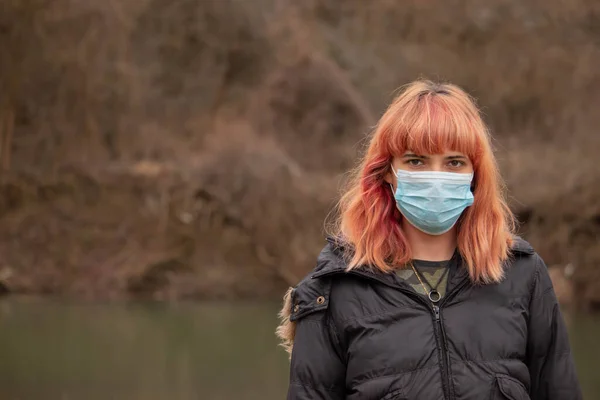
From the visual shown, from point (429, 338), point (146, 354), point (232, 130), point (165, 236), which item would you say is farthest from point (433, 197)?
point (232, 130)

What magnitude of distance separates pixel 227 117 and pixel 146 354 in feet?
32.6

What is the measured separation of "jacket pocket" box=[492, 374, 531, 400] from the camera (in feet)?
6.48

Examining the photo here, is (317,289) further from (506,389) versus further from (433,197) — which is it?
(506,389)

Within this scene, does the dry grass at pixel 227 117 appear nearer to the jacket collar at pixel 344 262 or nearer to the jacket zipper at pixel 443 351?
the jacket collar at pixel 344 262

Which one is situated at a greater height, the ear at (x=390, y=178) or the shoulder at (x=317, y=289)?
the ear at (x=390, y=178)

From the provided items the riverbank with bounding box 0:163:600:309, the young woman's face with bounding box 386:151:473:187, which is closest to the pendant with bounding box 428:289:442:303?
the young woman's face with bounding box 386:151:473:187

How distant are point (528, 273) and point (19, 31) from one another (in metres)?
17.3

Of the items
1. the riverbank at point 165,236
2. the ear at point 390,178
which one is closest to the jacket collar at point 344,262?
the ear at point 390,178

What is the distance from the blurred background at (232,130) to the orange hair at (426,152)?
12.9 metres

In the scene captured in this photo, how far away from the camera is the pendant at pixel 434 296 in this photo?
2.06 meters

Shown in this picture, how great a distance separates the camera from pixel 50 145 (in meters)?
19.6

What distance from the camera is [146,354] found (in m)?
11.2

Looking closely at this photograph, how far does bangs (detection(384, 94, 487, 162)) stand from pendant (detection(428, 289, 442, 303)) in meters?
0.30

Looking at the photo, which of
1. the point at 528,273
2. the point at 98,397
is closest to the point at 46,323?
the point at 98,397
